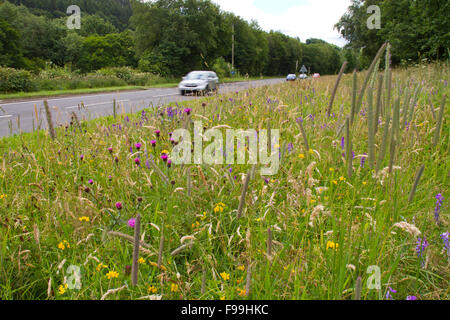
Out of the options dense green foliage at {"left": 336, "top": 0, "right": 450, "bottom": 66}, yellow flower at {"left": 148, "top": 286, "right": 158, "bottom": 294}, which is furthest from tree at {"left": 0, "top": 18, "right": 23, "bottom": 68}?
yellow flower at {"left": 148, "top": 286, "right": 158, "bottom": 294}

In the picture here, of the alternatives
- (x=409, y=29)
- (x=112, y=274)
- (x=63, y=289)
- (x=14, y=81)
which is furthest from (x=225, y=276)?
(x=409, y=29)

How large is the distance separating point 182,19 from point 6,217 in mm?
41616

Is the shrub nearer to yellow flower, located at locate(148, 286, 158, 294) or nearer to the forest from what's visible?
the forest

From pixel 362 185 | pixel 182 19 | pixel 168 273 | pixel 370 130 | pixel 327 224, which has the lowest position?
pixel 168 273

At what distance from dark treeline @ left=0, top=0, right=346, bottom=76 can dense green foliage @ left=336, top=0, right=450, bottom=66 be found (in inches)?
147

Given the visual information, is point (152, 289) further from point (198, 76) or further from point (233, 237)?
point (198, 76)

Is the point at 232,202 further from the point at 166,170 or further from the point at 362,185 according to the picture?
the point at 362,185

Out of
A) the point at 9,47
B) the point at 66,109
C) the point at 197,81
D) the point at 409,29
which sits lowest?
the point at 66,109

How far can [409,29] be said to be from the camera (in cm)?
1933

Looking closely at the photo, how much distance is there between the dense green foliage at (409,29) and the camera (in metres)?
13.9

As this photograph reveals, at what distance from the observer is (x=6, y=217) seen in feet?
5.67

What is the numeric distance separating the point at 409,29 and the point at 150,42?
29.4m

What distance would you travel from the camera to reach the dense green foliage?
45.4 feet
